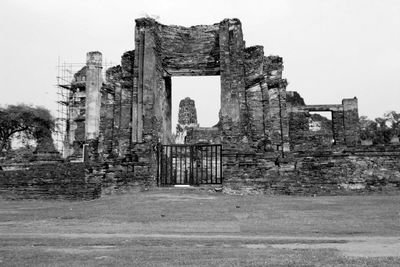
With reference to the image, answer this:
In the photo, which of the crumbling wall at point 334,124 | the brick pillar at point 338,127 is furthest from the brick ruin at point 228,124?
the brick pillar at point 338,127

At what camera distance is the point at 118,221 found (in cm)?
904

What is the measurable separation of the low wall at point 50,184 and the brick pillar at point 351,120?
2012 cm

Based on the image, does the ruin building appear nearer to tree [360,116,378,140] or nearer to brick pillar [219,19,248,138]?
brick pillar [219,19,248,138]

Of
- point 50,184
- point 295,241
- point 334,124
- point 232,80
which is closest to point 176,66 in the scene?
point 232,80

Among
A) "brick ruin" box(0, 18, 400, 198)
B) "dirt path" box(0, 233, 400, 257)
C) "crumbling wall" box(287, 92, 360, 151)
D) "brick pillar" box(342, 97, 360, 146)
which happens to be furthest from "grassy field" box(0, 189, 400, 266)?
"brick pillar" box(342, 97, 360, 146)

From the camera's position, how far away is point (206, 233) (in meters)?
7.46

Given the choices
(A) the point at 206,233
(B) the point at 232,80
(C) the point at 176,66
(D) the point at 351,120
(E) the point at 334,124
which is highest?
(C) the point at 176,66

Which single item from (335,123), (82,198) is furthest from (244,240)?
(335,123)

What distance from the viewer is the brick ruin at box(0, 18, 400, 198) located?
14.7m

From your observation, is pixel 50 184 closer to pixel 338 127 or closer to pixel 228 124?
pixel 228 124

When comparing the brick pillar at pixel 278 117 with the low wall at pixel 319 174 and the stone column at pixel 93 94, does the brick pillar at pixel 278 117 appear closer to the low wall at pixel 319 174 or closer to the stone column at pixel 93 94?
the low wall at pixel 319 174

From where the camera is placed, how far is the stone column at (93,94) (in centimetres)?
2972

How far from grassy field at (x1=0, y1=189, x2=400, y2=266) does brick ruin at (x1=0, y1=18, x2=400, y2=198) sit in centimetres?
251

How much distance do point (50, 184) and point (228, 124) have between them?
677 centimetres
